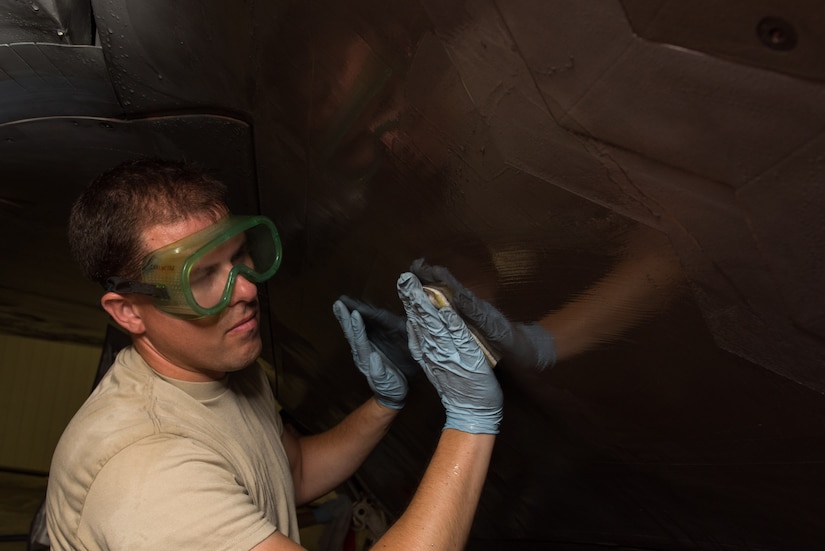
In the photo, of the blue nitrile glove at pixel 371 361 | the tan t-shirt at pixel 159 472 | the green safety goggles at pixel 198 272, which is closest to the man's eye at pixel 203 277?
the green safety goggles at pixel 198 272

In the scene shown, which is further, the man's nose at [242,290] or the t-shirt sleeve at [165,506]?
the man's nose at [242,290]

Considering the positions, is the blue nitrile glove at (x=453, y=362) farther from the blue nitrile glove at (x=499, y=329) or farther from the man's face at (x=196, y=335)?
the man's face at (x=196, y=335)

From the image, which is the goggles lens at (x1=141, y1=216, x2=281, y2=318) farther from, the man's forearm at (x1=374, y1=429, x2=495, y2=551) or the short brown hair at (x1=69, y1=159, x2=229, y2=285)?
the man's forearm at (x1=374, y1=429, x2=495, y2=551)

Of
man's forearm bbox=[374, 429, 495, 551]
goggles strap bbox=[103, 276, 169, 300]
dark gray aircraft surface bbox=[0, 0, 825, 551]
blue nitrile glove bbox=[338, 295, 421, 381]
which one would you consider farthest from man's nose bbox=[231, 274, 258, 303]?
man's forearm bbox=[374, 429, 495, 551]

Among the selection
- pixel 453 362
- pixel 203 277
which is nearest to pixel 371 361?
pixel 453 362

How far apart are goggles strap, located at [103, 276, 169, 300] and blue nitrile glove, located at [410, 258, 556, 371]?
0.48 m

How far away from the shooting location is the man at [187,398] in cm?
114

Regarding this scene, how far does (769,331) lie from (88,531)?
1136 millimetres

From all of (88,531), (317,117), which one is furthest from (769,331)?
(88,531)

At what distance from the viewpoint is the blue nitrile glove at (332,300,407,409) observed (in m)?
1.58

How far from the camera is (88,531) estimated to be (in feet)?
3.87

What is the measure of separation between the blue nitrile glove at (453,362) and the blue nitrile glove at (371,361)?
0.74 ft

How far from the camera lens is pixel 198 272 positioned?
128 cm

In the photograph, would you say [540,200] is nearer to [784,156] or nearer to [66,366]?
[784,156]
